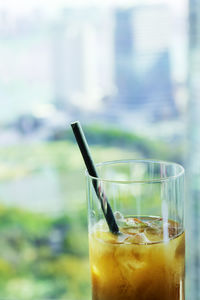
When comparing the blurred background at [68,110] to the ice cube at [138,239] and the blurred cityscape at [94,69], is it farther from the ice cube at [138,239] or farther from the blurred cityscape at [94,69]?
the ice cube at [138,239]

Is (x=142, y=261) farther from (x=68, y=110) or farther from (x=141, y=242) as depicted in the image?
(x=68, y=110)

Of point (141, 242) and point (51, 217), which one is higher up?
point (141, 242)

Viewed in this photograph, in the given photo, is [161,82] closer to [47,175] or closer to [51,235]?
[47,175]

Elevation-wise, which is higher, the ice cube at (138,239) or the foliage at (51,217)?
the ice cube at (138,239)

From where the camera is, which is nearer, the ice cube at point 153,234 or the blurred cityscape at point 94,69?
the ice cube at point 153,234

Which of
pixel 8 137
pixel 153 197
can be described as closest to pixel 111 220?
pixel 153 197

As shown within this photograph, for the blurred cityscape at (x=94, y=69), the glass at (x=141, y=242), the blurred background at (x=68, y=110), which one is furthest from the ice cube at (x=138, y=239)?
the blurred cityscape at (x=94, y=69)

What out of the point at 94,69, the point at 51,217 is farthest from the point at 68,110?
the point at 51,217
